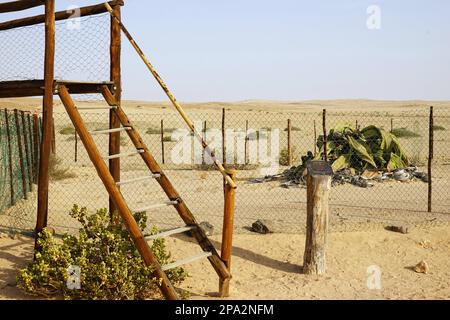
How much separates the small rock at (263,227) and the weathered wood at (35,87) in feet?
9.10

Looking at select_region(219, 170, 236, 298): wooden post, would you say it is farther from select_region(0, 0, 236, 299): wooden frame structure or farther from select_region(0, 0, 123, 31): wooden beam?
select_region(0, 0, 123, 31): wooden beam

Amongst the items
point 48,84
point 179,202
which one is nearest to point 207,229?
point 179,202

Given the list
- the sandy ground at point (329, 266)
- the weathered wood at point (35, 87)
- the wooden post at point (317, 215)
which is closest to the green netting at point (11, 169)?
the sandy ground at point (329, 266)

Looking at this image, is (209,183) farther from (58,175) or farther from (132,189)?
(58,175)

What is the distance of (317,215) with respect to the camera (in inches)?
235

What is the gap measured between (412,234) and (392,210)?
1.81m

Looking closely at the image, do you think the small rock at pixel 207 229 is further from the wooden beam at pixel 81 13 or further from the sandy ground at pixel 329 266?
the wooden beam at pixel 81 13

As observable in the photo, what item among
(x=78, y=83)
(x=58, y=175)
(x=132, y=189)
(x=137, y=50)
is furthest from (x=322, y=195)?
A: (x=58, y=175)

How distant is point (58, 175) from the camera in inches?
517

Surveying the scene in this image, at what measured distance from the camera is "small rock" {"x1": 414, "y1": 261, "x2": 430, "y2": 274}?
6.16 metres

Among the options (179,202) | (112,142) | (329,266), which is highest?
(112,142)

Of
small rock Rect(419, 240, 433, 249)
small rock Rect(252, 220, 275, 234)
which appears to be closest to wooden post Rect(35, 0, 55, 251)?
small rock Rect(252, 220, 275, 234)

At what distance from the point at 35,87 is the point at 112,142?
110 centimetres

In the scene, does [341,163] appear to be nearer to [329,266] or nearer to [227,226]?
[329,266]
